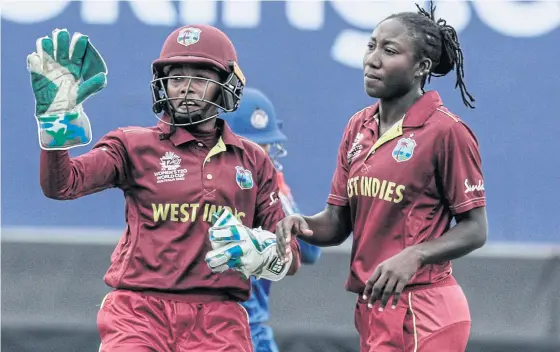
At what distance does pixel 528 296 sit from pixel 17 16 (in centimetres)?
389

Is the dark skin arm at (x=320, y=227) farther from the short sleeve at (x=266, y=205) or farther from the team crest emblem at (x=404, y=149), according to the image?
the team crest emblem at (x=404, y=149)

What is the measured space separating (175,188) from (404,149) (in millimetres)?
887

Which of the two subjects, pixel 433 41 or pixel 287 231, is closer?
pixel 287 231

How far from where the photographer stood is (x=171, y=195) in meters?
4.70

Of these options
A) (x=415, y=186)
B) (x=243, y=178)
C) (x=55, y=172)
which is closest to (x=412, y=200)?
(x=415, y=186)

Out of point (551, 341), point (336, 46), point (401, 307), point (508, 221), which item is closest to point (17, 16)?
point (336, 46)

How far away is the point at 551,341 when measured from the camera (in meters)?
7.74

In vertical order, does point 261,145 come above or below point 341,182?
below

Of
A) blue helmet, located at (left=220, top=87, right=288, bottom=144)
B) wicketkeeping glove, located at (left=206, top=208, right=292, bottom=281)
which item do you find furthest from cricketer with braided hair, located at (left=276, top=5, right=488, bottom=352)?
blue helmet, located at (left=220, top=87, right=288, bottom=144)

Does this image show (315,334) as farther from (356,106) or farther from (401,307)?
(401,307)

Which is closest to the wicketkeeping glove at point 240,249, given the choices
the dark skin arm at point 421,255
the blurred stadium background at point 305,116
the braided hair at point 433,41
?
the dark skin arm at point 421,255

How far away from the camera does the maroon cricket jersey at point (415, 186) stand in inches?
176

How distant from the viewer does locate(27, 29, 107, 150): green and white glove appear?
4.36m

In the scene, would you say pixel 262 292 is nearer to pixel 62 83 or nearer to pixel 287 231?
pixel 287 231
